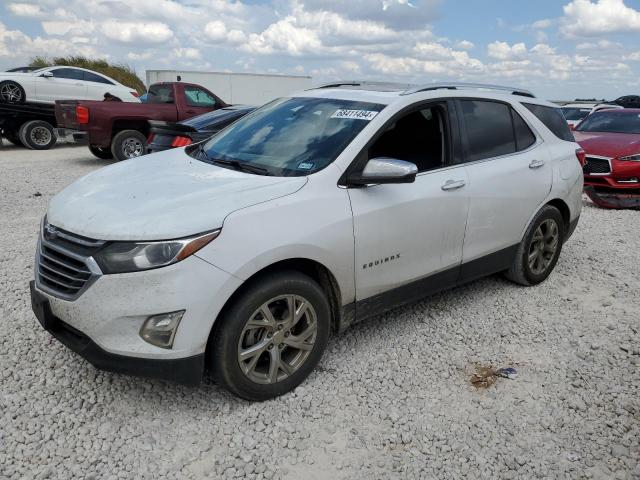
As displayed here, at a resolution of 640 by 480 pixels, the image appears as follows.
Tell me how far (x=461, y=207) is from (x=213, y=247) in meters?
1.96

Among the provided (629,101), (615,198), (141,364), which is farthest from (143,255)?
(629,101)

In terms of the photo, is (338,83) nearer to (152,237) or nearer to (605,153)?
(152,237)

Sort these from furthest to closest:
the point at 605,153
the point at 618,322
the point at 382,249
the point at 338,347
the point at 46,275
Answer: the point at 605,153
the point at 618,322
the point at 338,347
the point at 382,249
the point at 46,275

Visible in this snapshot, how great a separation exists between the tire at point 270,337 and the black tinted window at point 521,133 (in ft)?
7.87

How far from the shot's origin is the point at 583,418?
10.0 feet

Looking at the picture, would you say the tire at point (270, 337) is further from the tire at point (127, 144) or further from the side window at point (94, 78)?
the side window at point (94, 78)

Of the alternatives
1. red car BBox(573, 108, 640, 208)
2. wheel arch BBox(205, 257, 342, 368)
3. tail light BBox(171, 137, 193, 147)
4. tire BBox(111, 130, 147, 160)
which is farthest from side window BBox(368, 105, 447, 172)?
tire BBox(111, 130, 147, 160)

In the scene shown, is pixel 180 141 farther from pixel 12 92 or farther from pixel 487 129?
pixel 12 92

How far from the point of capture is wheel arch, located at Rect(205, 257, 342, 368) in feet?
9.19

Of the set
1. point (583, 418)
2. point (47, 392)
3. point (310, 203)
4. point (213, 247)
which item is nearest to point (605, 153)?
point (583, 418)

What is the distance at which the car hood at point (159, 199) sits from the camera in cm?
264

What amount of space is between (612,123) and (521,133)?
269 inches

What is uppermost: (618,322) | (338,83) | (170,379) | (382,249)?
(338,83)

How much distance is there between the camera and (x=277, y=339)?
118 inches
